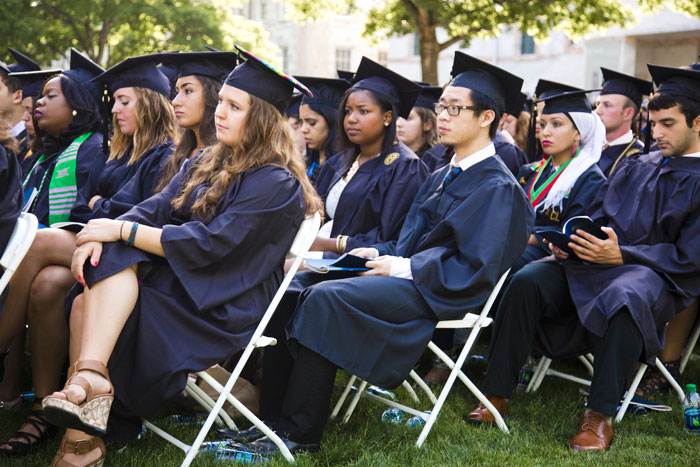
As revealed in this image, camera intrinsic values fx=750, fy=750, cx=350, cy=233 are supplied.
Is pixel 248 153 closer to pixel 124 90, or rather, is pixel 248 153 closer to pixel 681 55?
pixel 124 90

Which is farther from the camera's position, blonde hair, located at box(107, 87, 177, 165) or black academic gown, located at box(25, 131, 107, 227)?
black academic gown, located at box(25, 131, 107, 227)

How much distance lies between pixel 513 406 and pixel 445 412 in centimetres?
46

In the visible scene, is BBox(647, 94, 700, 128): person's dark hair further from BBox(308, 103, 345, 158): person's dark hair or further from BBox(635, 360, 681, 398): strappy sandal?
BBox(308, 103, 345, 158): person's dark hair

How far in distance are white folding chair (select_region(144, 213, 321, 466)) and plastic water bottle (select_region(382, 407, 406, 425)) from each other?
2.78ft

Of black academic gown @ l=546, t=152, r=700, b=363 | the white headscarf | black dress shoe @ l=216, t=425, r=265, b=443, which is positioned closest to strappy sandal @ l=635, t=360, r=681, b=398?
black academic gown @ l=546, t=152, r=700, b=363

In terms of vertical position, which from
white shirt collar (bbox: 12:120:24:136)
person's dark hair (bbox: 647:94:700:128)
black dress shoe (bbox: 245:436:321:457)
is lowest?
black dress shoe (bbox: 245:436:321:457)

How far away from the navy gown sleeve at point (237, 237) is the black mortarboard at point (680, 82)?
2351mm

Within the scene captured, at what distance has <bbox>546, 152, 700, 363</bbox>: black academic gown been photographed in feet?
12.5

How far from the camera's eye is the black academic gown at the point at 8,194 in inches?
125

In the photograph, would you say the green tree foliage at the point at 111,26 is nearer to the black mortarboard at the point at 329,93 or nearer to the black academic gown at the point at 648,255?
the black mortarboard at the point at 329,93

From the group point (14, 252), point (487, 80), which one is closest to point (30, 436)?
point (14, 252)

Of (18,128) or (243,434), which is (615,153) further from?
(18,128)

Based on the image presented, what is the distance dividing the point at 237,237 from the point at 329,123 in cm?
301

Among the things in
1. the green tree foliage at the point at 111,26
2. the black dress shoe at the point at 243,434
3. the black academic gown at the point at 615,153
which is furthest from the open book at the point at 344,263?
the green tree foliage at the point at 111,26
